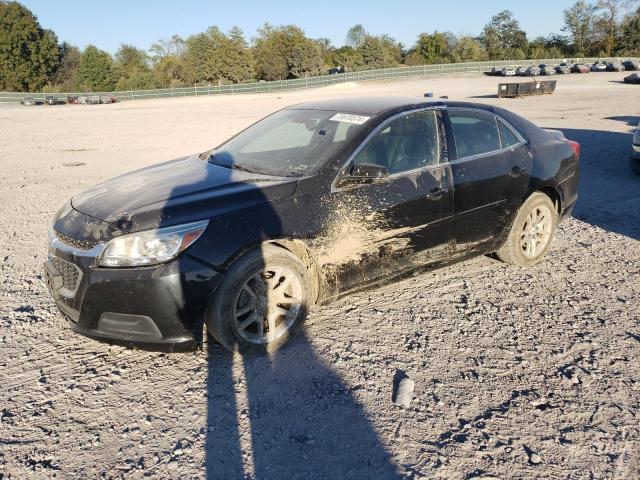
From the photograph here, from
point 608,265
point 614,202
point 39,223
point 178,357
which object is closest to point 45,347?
point 178,357

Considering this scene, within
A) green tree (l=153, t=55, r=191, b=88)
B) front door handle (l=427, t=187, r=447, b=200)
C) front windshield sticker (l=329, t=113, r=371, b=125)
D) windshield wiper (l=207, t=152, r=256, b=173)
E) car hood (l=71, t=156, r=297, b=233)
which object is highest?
green tree (l=153, t=55, r=191, b=88)

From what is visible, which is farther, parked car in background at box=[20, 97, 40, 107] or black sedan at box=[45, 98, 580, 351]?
parked car in background at box=[20, 97, 40, 107]

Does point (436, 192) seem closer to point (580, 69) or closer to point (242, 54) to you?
Result: point (580, 69)

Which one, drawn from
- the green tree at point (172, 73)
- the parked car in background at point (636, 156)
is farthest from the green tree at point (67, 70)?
the parked car in background at point (636, 156)

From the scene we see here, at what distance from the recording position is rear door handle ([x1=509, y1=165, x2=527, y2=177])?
5.02m

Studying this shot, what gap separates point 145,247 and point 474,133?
121 inches

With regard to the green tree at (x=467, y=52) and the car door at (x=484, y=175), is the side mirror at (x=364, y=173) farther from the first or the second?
the green tree at (x=467, y=52)

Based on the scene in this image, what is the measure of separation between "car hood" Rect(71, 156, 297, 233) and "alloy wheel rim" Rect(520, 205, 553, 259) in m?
2.62

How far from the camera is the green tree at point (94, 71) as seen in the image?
87312mm

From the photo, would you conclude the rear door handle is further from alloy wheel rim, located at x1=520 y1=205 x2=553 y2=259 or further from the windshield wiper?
the windshield wiper

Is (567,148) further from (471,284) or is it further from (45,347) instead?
(45,347)

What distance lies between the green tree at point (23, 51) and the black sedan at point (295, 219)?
94.6 metres

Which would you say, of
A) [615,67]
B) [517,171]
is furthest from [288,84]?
[517,171]

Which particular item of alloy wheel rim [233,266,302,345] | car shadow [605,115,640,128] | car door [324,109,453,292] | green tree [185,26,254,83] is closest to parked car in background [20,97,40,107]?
green tree [185,26,254,83]
